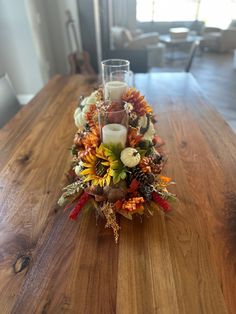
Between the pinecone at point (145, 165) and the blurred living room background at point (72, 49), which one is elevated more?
the pinecone at point (145, 165)

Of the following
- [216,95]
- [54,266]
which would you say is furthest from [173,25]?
[54,266]

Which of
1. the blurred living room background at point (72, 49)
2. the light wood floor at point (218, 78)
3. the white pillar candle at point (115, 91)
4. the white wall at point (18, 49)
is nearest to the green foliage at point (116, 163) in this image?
the white pillar candle at point (115, 91)

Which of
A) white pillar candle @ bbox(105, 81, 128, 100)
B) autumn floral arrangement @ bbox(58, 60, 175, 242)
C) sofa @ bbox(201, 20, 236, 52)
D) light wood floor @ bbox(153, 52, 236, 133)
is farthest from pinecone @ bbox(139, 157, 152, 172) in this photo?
sofa @ bbox(201, 20, 236, 52)

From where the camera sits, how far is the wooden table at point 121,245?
0.56 metres

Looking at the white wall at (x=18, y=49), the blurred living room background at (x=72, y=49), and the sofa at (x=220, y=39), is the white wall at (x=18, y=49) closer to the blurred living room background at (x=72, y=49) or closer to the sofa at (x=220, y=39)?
the blurred living room background at (x=72, y=49)

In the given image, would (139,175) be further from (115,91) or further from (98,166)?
(115,91)

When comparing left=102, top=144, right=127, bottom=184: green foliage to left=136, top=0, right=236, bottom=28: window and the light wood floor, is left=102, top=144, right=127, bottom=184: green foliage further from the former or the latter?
left=136, top=0, right=236, bottom=28: window

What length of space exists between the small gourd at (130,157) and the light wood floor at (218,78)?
219cm

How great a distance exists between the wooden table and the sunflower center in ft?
0.53

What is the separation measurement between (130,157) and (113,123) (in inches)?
5.4

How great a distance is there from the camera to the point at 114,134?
0.73 m

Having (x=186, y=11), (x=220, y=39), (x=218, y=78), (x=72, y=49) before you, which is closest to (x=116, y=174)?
(x=72, y=49)

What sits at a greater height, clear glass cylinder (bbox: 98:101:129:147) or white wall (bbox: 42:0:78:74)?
clear glass cylinder (bbox: 98:101:129:147)

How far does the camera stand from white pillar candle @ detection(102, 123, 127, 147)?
73 centimetres
